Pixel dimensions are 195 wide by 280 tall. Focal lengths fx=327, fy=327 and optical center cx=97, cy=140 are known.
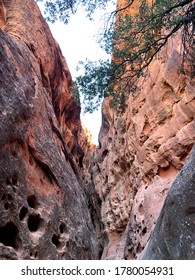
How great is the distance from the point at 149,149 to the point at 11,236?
7.59 meters

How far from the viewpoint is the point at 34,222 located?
7566 mm

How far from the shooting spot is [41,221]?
7.57 metres

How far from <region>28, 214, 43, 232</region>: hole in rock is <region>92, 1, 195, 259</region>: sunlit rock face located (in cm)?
441

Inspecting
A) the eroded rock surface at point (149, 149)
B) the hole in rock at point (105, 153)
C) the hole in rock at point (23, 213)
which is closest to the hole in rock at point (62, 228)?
the hole in rock at point (23, 213)

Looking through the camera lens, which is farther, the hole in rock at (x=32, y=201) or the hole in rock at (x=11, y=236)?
the hole in rock at (x=32, y=201)

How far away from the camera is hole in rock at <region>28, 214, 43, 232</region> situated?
7.46 metres

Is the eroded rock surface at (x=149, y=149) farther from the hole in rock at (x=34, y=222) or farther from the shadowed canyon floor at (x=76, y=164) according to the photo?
the hole in rock at (x=34, y=222)

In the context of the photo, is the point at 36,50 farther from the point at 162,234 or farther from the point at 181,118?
the point at 162,234

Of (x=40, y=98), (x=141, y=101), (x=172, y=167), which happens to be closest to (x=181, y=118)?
(x=172, y=167)

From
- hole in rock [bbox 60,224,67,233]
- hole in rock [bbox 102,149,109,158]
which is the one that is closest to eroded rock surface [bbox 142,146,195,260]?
hole in rock [bbox 60,224,67,233]

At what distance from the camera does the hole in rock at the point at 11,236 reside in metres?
6.71

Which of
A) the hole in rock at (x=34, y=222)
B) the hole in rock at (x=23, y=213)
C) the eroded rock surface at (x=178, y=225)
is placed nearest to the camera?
the eroded rock surface at (x=178, y=225)

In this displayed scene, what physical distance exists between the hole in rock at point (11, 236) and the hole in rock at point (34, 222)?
0.67 metres

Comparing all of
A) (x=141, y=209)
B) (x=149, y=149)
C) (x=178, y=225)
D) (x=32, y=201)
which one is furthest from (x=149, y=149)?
(x=178, y=225)
